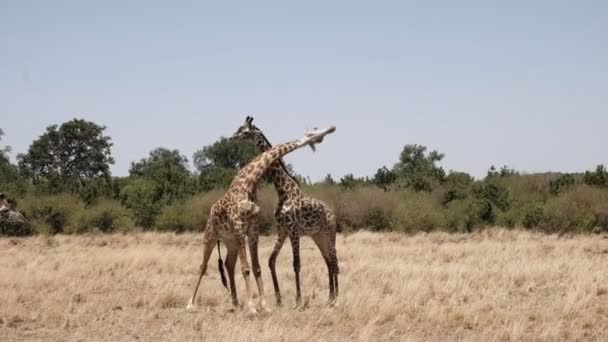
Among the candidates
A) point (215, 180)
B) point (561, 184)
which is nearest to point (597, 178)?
point (561, 184)

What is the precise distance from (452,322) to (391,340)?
1.25 meters

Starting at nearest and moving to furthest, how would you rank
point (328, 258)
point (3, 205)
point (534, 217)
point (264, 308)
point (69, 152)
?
point (264, 308), point (328, 258), point (3, 205), point (534, 217), point (69, 152)

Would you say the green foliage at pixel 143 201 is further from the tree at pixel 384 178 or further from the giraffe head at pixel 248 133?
the giraffe head at pixel 248 133

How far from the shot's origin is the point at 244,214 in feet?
32.9

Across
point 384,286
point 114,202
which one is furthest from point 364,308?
point 114,202

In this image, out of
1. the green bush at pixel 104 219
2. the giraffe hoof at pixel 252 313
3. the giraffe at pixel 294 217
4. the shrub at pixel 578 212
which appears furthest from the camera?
the green bush at pixel 104 219

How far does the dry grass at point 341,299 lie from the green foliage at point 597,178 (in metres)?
12.6

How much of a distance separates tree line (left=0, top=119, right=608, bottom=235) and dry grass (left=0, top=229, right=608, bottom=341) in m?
9.01

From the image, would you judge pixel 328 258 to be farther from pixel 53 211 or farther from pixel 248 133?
pixel 53 211

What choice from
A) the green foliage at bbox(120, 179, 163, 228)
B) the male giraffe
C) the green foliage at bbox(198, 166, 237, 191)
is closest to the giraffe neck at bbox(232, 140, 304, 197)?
the male giraffe

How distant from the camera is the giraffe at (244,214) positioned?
32.8 feet

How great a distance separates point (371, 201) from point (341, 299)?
18.2 metres

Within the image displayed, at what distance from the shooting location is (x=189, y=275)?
1475 centimetres

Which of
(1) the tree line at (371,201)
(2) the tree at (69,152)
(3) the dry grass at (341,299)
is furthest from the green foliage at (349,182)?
(2) the tree at (69,152)
